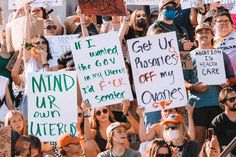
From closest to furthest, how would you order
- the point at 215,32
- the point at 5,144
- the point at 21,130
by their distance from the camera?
the point at 5,144, the point at 21,130, the point at 215,32

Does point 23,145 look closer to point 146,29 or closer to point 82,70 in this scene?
point 82,70

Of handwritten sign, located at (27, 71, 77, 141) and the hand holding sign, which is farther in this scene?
the hand holding sign

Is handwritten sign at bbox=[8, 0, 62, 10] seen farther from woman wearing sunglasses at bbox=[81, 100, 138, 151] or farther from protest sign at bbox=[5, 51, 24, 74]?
woman wearing sunglasses at bbox=[81, 100, 138, 151]

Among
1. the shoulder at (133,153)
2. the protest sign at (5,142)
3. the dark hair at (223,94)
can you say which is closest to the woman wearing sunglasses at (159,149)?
the shoulder at (133,153)

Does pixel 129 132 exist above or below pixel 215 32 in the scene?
below

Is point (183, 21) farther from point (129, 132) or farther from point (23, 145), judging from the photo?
point (23, 145)

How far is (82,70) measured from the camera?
1406cm

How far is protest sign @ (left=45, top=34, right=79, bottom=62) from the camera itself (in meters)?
15.9

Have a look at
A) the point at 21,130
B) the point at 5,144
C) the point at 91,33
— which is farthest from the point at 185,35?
the point at 5,144

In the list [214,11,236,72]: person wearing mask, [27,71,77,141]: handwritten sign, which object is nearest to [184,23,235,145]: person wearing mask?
[214,11,236,72]: person wearing mask

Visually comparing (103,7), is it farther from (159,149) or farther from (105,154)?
(159,149)

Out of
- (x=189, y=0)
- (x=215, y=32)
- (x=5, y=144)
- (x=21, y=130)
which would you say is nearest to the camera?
(x=5, y=144)

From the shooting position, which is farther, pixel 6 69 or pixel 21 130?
pixel 6 69

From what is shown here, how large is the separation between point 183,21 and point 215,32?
1.19 metres
